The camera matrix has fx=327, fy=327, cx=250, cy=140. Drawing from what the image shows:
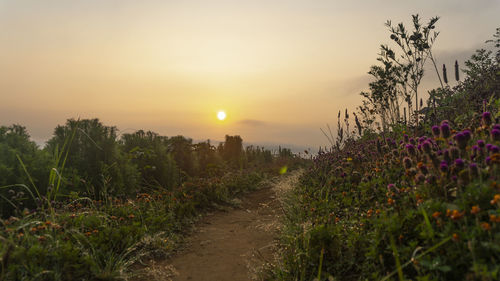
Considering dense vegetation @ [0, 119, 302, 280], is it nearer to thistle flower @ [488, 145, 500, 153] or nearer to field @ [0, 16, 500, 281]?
field @ [0, 16, 500, 281]

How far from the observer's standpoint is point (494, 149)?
2402 millimetres

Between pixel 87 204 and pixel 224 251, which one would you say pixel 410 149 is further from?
pixel 87 204

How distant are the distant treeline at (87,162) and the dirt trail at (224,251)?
1.78 meters

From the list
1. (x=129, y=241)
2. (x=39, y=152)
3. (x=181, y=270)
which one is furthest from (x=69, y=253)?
(x=39, y=152)

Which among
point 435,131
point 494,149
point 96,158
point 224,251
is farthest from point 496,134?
point 96,158

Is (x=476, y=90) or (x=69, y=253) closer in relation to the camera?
(x=69, y=253)

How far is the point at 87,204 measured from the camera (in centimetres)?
608

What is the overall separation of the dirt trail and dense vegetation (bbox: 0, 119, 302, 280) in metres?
0.34

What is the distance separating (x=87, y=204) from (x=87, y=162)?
176 centimetres

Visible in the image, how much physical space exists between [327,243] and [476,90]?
636cm

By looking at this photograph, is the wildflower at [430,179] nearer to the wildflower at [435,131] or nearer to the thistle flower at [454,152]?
the thistle flower at [454,152]

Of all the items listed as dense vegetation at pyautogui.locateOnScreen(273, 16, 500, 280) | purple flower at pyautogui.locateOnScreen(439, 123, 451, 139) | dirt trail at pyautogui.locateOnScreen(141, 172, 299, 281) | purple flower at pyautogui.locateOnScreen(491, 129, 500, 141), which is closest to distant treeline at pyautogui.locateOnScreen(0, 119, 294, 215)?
dirt trail at pyautogui.locateOnScreen(141, 172, 299, 281)

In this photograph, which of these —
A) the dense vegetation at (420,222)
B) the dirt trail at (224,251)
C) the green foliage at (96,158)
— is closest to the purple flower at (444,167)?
the dense vegetation at (420,222)

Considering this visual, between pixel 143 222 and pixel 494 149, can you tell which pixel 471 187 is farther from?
pixel 143 222
